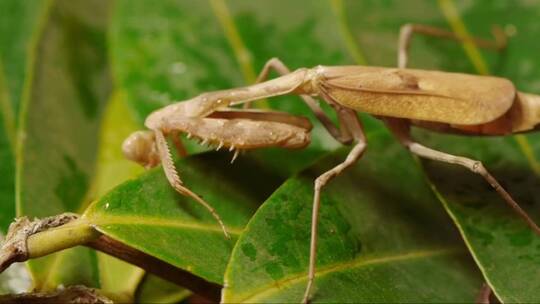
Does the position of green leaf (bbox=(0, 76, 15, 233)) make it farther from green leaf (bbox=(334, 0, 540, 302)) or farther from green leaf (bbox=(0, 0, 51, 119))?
green leaf (bbox=(334, 0, 540, 302))

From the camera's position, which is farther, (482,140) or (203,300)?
(482,140)

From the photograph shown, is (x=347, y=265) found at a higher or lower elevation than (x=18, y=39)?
lower

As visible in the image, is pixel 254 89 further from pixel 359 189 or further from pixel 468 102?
pixel 468 102

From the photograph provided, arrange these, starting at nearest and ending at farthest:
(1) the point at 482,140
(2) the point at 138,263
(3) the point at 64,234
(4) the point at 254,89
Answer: (3) the point at 64,234 < (2) the point at 138,263 < (4) the point at 254,89 < (1) the point at 482,140

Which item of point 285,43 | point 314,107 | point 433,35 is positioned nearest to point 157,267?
point 314,107

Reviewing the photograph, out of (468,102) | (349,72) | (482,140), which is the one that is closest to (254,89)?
(349,72)

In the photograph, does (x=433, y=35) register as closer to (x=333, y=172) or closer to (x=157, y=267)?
(x=333, y=172)

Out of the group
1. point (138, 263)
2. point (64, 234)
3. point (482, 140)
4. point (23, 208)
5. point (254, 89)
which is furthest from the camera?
point (482, 140)
